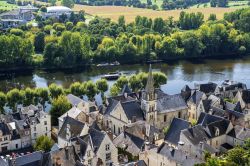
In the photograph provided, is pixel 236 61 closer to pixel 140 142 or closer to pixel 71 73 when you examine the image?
pixel 71 73

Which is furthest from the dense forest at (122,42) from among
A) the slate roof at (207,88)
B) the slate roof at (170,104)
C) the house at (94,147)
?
the house at (94,147)

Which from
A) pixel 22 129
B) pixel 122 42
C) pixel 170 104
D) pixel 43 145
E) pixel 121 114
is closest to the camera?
pixel 43 145

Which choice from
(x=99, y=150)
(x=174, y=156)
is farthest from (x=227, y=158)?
(x=99, y=150)

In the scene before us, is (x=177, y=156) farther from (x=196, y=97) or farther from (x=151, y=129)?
(x=196, y=97)

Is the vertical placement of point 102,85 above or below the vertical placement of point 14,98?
above

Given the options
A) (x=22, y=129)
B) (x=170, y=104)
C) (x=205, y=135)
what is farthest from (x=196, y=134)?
(x=22, y=129)

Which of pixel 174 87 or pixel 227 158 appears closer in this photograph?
pixel 227 158

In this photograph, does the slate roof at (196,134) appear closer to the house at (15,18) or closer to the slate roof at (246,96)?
the slate roof at (246,96)
